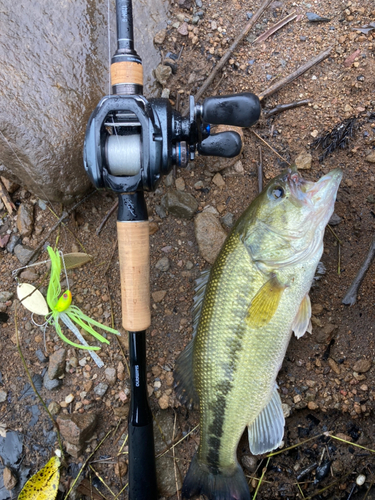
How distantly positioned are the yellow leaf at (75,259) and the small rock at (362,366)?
211 cm

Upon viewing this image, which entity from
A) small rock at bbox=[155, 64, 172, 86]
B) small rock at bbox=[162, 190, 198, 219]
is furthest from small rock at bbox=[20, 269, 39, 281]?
small rock at bbox=[155, 64, 172, 86]

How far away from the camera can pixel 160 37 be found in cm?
284

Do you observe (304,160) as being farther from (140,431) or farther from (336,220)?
(140,431)

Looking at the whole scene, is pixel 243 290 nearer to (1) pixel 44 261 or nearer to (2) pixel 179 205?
(2) pixel 179 205

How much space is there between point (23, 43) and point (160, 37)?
0.97m

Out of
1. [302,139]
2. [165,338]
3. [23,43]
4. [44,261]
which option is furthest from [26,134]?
[302,139]

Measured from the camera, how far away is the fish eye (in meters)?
2.21

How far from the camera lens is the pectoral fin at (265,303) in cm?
221

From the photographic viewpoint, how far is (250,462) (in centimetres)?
276

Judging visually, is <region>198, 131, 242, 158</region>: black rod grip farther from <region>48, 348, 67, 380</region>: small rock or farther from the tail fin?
the tail fin

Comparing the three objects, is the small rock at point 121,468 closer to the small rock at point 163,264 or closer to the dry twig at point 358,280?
the small rock at point 163,264

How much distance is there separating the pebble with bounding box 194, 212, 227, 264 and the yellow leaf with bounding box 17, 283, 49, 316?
123cm

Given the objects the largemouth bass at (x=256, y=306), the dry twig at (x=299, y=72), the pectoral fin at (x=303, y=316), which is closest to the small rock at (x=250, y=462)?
the largemouth bass at (x=256, y=306)

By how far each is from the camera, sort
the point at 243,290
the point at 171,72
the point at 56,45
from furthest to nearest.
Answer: the point at 171,72 → the point at 56,45 → the point at 243,290
